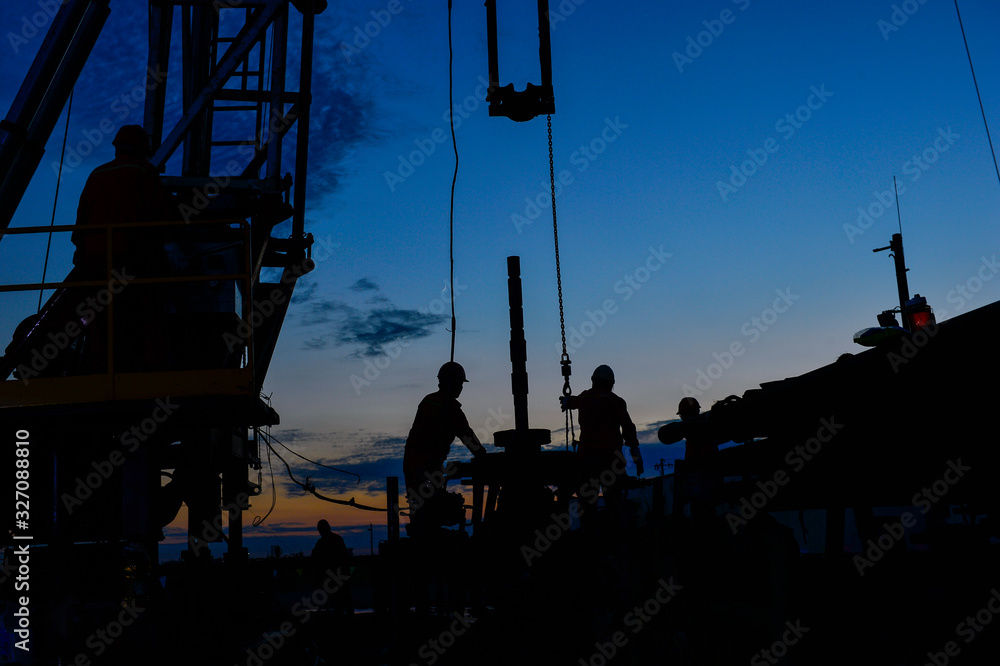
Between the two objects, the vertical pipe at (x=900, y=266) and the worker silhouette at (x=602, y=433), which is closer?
the worker silhouette at (x=602, y=433)

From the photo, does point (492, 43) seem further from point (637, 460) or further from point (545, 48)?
point (637, 460)

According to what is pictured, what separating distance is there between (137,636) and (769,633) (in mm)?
5124

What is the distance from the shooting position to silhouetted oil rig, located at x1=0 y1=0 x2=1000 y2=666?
5.80 metres

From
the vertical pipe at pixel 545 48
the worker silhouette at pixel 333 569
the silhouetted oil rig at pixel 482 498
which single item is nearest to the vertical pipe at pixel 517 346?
the silhouetted oil rig at pixel 482 498

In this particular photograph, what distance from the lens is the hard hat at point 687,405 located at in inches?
405

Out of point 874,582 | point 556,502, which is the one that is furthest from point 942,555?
point 556,502

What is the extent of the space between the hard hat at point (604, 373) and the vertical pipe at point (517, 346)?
1030mm

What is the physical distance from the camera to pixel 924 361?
4133 millimetres

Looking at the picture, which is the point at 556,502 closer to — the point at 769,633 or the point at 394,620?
the point at 394,620

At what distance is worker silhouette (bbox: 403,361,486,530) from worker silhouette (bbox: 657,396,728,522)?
309 centimetres

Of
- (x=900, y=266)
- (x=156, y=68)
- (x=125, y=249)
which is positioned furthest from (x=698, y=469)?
(x=900, y=266)

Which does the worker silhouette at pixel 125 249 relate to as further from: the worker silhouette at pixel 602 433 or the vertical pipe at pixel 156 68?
the worker silhouette at pixel 602 433

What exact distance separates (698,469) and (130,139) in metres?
6.00

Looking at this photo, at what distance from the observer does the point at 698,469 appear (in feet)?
21.9
